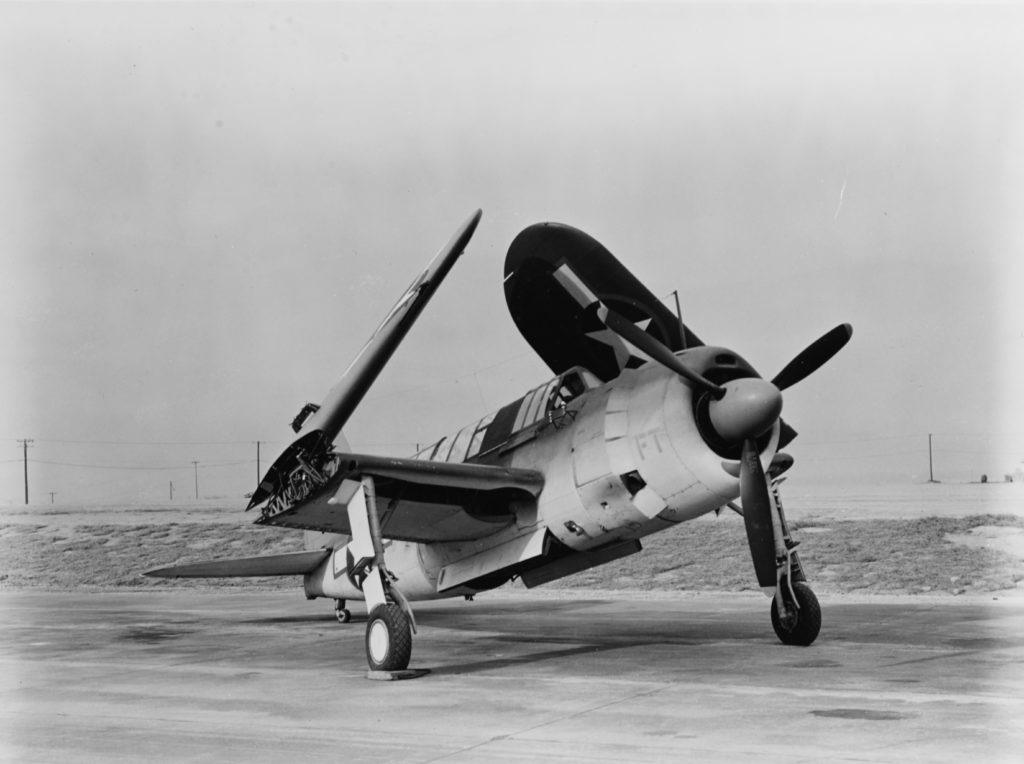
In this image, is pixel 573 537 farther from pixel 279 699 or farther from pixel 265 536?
pixel 265 536

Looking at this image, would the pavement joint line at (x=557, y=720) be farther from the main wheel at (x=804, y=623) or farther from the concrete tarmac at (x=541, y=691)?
the main wheel at (x=804, y=623)

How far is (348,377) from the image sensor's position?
36.9 feet

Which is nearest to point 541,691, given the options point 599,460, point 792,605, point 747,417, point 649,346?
point 599,460

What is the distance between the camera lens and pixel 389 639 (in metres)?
11.3

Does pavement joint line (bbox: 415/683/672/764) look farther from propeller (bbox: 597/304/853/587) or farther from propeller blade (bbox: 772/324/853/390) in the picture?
propeller blade (bbox: 772/324/853/390)

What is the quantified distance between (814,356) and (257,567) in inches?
404

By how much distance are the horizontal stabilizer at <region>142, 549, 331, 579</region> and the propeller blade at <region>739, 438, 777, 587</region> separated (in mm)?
8605

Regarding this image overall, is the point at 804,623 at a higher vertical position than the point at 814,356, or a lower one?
lower

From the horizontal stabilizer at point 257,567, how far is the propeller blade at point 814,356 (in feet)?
29.2

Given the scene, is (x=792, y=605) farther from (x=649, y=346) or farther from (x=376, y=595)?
(x=376, y=595)

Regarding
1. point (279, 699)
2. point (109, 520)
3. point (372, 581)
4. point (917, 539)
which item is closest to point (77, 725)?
point (279, 699)

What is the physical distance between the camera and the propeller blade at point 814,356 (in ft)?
39.3

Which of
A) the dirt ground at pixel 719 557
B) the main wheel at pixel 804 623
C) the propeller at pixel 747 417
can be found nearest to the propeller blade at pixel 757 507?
the propeller at pixel 747 417

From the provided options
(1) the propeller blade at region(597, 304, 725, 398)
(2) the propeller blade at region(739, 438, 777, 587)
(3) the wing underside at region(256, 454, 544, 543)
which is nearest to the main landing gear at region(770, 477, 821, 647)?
(2) the propeller blade at region(739, 438, 777, 587)
